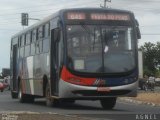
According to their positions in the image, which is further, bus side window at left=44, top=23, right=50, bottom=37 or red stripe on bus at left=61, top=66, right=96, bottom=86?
bus side window at left=44, top=23, right=50, bottom=37

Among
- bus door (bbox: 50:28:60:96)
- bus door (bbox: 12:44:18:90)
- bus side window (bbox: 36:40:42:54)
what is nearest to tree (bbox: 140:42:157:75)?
bus door (bbox: 12:44:18:90)

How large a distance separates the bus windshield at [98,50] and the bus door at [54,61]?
991 mm

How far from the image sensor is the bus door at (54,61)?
76.1 feet

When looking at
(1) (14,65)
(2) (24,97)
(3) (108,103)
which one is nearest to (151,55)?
(1) (14,65)

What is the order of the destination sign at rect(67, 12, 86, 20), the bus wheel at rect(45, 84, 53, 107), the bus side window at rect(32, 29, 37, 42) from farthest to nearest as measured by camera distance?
the bus side window at rect(32, 29, 37, 42), the bus wheel at rect(45, 84, 53, 107), the destination sign at rect(67, 12, 86, 20)

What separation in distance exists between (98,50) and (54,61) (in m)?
2.11

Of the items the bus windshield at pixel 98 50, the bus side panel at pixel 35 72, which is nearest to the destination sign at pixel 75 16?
the bus windshield at pixel 98 50

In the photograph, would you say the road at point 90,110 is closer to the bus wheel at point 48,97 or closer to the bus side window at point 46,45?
the bus wheel at point 48,97

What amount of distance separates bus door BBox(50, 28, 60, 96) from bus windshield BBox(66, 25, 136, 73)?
0.99m

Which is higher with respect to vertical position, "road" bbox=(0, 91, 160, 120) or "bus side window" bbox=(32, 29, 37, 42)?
"bus side window" bbox=(32, 29, 37, 42)

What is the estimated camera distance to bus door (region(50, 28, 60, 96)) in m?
23.2

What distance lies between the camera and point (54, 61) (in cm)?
2366

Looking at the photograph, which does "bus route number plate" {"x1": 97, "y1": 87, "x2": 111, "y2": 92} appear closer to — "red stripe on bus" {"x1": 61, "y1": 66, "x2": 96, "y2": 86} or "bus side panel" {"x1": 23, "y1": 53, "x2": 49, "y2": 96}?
"red stripe on bus" {"x1": 61, "y1": 66, "x2": 96, "y2": 86}

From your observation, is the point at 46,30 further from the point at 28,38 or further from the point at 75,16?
the point at 28,38
